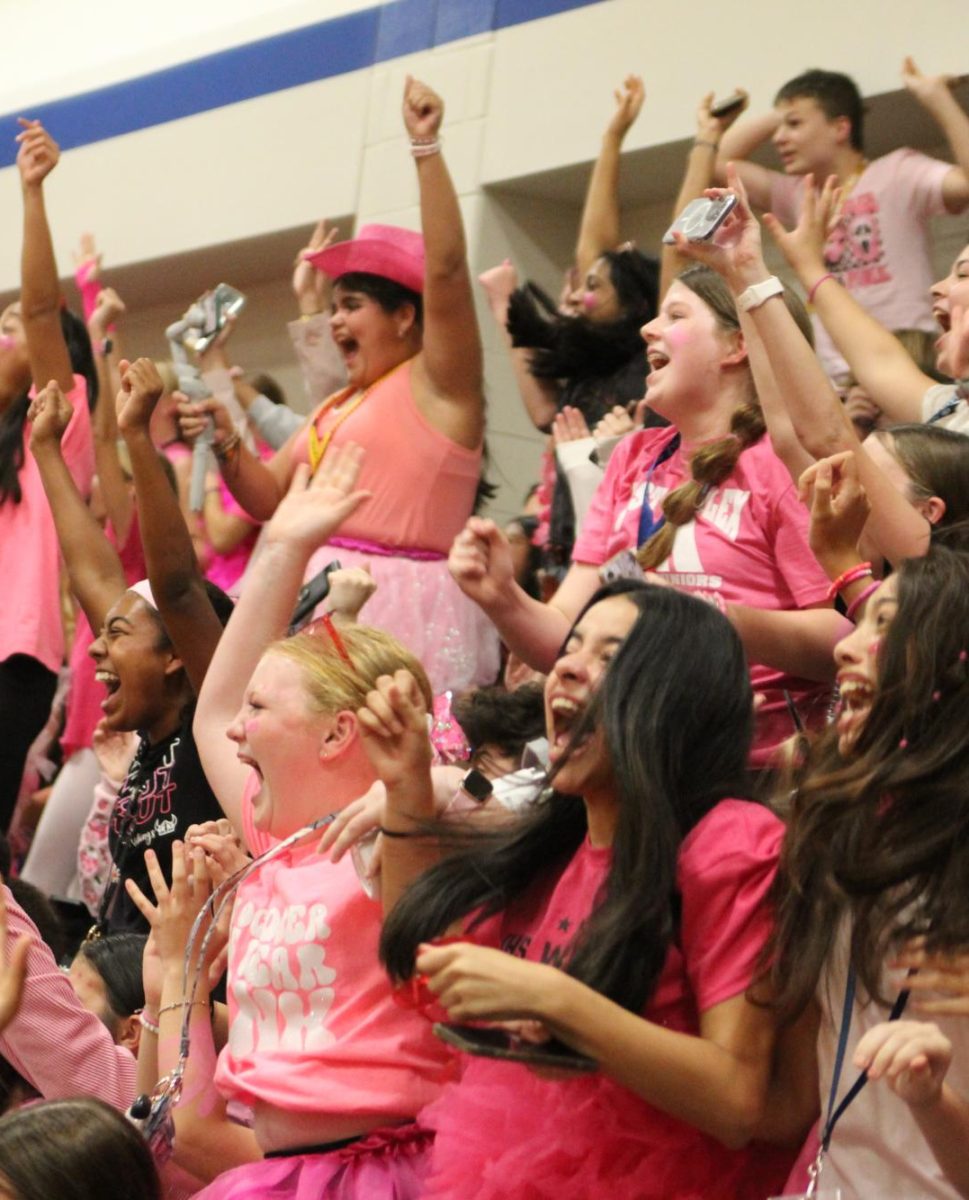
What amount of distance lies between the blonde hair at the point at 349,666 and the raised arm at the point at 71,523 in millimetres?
1288

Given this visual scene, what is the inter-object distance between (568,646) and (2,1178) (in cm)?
90

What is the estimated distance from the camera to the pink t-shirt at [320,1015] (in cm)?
235

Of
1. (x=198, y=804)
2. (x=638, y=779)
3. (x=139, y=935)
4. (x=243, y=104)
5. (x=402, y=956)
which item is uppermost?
(x=243, y=104)

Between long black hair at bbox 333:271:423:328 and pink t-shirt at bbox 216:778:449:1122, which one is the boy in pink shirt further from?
pink t-shirt at bbox 216:778:449:1122

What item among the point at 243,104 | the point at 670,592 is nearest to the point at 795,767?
the point at 670,592

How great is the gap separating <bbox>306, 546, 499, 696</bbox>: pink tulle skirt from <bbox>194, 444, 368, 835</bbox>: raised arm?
2.66 ft

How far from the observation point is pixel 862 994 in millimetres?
1919

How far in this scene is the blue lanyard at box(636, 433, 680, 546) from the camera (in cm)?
296

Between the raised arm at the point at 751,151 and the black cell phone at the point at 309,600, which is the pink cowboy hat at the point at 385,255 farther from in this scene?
the black cell phone at the point at 309,600

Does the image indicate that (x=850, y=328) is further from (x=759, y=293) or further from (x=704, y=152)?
(x=704, y=152)

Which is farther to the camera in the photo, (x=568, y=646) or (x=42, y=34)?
(x=42, y=34)

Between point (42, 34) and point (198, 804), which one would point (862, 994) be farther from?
point (42, 34)

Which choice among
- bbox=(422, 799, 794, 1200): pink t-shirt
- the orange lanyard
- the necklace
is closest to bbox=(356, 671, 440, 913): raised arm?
bbox=(422, 799, 794, 1200): pink t-shirt

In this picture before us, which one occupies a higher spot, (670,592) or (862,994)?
(670,592)
